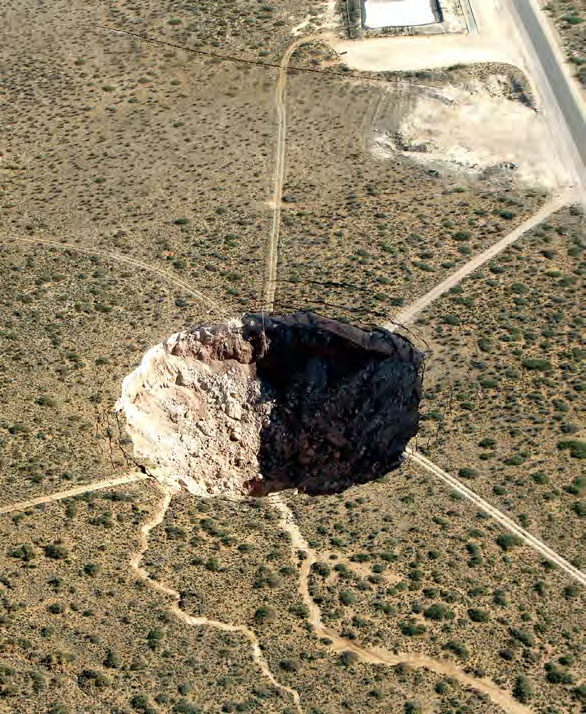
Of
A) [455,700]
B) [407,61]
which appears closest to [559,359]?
[455,700]

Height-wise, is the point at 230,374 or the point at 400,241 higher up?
the point at 400,241

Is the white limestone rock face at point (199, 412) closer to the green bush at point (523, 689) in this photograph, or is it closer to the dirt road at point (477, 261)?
the dirt road at point (477, 261)

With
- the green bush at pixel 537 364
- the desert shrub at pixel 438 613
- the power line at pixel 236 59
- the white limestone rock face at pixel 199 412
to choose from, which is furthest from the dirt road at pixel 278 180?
the desert shrub at pixel 438 613

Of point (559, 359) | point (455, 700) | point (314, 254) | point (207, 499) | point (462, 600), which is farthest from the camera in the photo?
point (314, 254)

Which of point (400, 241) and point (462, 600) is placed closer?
point (462, 600)

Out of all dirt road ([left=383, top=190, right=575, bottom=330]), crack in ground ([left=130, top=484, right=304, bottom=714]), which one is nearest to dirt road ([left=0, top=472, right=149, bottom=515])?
crack in ground ([left=130, top=484, right=304, bottom=714])

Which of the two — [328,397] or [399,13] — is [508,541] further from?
[399,13]

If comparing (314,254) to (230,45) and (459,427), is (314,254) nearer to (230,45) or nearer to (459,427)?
(459,427)

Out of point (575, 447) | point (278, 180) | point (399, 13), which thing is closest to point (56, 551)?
point (575, 447)
